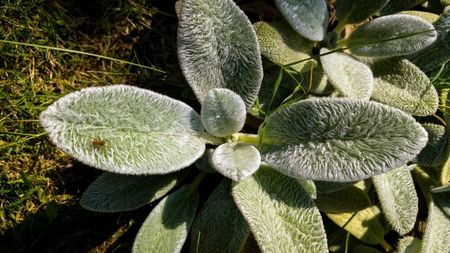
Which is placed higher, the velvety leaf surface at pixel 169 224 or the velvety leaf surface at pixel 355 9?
the velvety leaf surface at pixel 355 9

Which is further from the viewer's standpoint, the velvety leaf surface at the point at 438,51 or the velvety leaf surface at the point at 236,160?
the velvety leaf surface at the point at 438,51

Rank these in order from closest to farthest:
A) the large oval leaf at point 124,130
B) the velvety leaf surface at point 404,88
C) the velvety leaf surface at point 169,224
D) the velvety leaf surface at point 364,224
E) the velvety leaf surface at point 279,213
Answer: the large oval leaf at point 124,130 → the velvety leaf surface at point 279,213 → the velvety leaf surface at point 169,224 → the velvety leaf surface at point 404,88 → the velvety leaf surface at point 364,224

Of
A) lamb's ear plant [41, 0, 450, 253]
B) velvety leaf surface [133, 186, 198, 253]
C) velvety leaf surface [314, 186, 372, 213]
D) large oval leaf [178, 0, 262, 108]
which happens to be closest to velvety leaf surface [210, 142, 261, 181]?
lamb's ear plant [41, 0, 450, 253]

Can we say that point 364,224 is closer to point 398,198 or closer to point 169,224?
point 398,198

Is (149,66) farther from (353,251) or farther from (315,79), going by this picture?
(353,251)

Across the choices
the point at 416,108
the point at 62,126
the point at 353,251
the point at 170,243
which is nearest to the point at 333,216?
the point at 353,251

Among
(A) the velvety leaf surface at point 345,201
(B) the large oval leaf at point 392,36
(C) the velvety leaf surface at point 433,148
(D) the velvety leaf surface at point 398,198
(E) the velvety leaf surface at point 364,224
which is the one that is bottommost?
(E) the velvety leaf surface at point 364,224

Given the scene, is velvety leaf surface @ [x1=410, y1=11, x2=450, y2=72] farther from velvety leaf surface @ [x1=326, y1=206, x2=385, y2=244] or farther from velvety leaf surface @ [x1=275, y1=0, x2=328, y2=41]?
velvety leaf surface @ [x1=326, y1=206, x2=385, y2=244]

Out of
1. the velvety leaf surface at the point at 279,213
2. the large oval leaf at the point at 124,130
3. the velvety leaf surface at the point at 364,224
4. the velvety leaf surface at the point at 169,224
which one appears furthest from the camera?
the velvety leaf surface at the point at 364,224

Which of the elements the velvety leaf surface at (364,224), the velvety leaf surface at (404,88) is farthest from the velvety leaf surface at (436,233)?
the velvety leaf surface at (404,88)

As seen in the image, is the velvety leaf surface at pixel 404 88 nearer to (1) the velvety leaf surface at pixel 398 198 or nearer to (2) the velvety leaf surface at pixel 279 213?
(1) the velvety leaf surface at pixel 398 198
